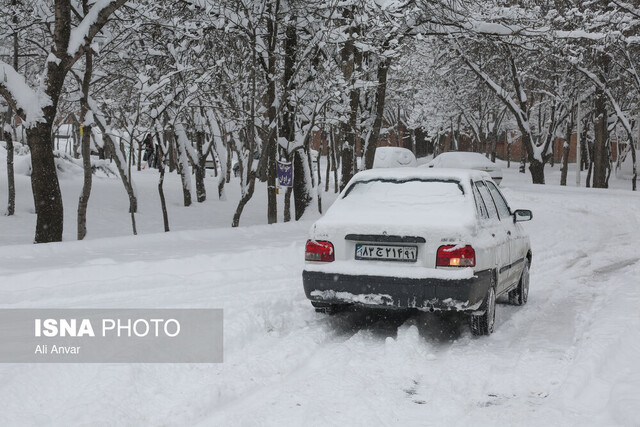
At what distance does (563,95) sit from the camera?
3538cm

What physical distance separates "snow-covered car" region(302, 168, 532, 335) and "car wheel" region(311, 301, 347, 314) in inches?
0.4

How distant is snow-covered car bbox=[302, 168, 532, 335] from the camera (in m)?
6.41

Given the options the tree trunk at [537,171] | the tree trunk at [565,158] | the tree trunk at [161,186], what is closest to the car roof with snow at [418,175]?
the tree trunk at [161,186]

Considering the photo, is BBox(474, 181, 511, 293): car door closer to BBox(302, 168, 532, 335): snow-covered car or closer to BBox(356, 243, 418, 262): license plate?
BBox(302, 168, 532, 335): snow-covered car

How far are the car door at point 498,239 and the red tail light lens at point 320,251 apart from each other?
157cm

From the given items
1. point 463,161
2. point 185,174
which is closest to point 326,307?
point 185,174

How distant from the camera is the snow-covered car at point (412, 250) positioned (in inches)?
252

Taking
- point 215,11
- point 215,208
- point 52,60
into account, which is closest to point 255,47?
point 215,11

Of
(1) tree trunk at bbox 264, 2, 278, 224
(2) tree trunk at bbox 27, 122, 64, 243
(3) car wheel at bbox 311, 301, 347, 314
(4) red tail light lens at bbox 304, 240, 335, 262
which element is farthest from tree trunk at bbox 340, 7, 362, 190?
(4) red tail light lens at bbox 304, 240, 335, 262

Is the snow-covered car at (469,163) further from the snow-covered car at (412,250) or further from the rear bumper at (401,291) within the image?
the rear bumper at (401,291)

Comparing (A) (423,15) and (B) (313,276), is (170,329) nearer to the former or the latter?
(B) (313,276)

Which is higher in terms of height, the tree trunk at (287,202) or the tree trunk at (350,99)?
the tree trunk at (350,99)

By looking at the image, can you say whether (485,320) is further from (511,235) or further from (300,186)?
(300,186)

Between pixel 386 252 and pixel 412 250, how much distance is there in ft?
0.76
